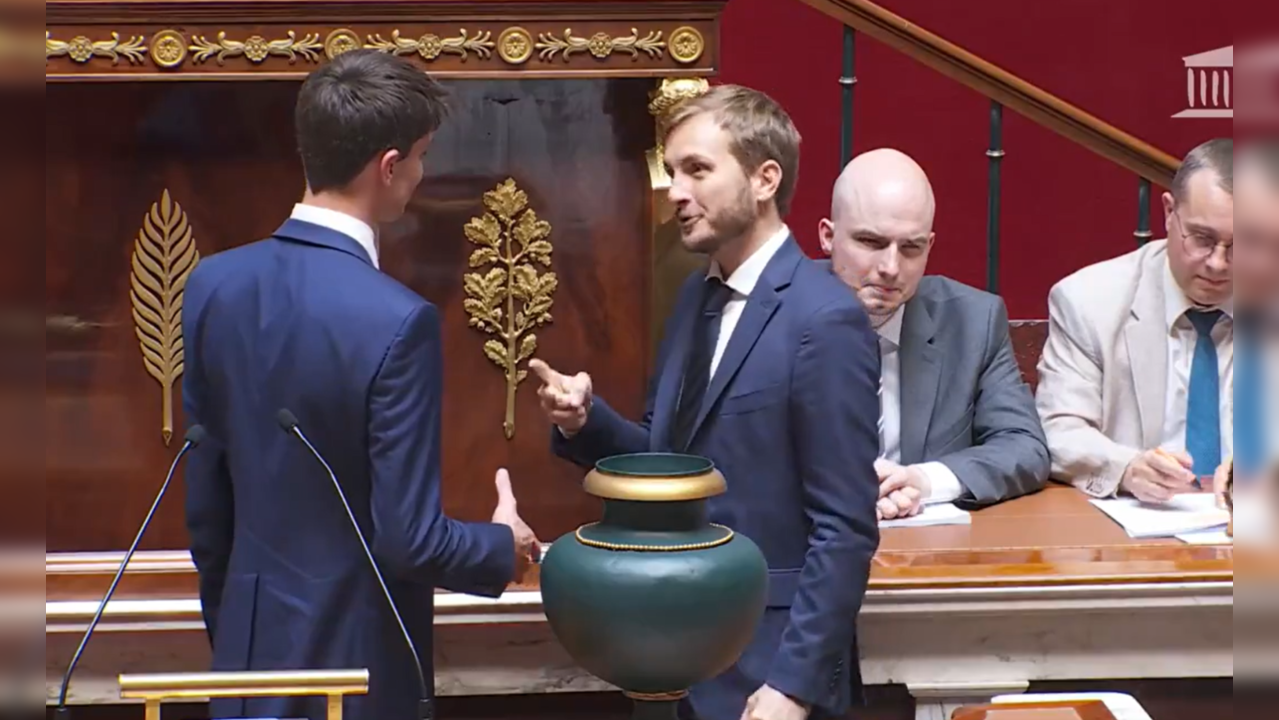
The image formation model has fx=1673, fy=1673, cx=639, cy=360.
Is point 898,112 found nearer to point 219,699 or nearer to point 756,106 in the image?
point 756,106

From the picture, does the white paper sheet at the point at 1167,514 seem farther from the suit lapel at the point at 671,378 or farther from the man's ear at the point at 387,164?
the man's ear at the point at 387,164

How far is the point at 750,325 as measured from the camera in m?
2.25

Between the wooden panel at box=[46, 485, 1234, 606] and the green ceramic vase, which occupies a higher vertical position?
the green ceramic vase

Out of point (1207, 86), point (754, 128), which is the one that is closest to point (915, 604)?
point (754, 128)

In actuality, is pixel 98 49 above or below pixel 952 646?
above

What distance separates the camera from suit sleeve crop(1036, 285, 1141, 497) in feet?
9.66

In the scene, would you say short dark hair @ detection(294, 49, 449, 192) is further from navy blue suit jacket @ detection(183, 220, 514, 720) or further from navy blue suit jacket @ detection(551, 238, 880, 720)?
navy blue suit jacket @ detection(551, 238, 880, 720)

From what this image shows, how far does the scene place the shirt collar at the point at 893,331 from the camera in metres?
2.96

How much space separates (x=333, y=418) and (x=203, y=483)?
0.79ft

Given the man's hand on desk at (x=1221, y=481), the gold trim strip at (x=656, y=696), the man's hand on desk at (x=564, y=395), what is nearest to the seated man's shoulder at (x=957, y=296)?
the man's hand on desk at (x=1221, y=481)

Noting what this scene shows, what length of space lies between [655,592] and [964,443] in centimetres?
146

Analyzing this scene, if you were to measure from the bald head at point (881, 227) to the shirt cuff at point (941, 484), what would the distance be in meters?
0.29

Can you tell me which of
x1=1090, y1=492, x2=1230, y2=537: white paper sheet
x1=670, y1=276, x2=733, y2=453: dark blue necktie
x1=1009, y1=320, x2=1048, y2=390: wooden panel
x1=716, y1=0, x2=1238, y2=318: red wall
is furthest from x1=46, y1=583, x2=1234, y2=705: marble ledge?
x1=716, y1=0, x2=1238, y2=318: red wall

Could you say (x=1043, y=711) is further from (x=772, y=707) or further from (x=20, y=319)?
(x=20, y=319)
